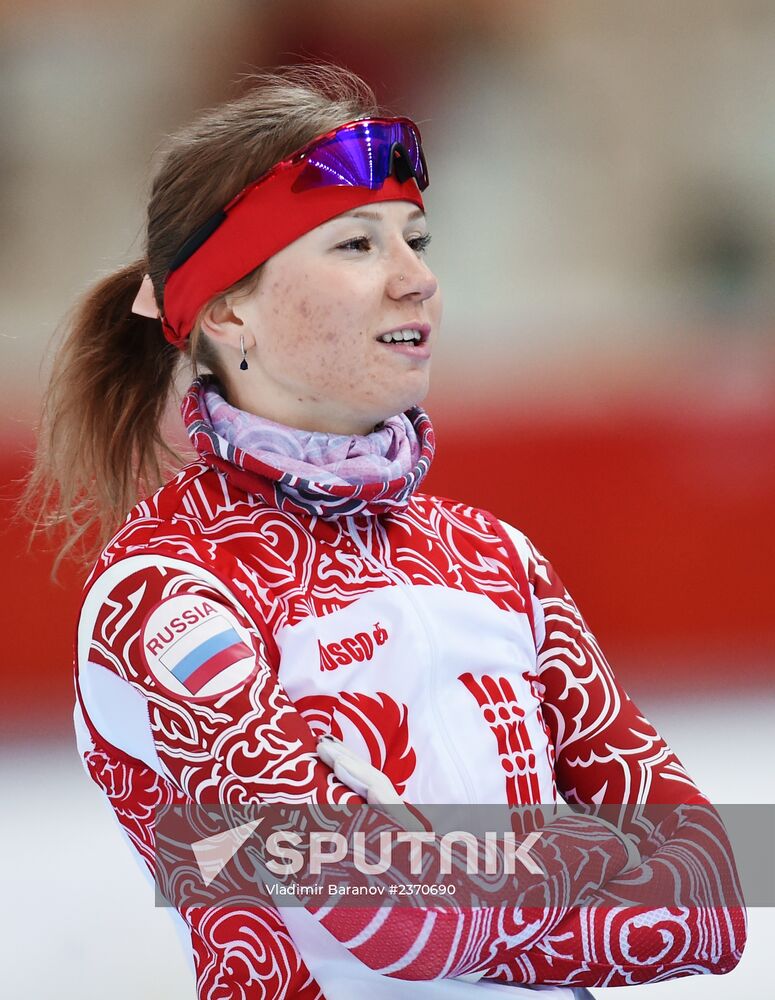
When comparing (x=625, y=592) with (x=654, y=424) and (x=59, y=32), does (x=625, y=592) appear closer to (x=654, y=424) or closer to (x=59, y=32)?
(x=654, y=424)

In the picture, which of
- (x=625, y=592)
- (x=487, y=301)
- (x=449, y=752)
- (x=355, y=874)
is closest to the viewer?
(x=355, y=874)

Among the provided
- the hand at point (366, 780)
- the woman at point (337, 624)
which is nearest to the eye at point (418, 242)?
the woman at point (337, 624)

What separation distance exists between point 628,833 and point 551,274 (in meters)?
2.72

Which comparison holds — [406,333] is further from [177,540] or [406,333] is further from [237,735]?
[237,735]

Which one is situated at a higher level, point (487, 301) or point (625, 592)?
point (487, 301)

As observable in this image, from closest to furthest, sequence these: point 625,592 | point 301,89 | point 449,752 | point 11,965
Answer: point 449,752 → point 301,89 → point 11,965 → point 625,592

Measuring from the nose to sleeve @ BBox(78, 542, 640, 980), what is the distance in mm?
302

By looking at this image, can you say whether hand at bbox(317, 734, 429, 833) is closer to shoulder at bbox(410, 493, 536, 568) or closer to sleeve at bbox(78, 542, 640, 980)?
sleeve at bbox(78, 542, 640, 980)

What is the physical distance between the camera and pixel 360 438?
1.28 meters

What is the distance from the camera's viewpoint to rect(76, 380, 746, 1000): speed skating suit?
3.60 ft

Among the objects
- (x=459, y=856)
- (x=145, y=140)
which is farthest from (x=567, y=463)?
(x=459, y=856)

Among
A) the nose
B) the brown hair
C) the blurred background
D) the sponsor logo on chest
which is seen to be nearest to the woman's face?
the nose

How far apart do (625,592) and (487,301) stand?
2.90 feet

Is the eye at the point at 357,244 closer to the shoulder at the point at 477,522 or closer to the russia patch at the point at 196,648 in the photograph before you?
the shoulder at the point at 477,522
